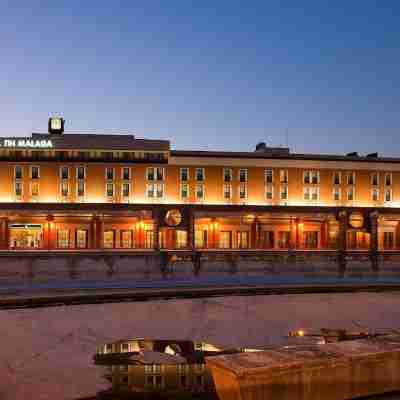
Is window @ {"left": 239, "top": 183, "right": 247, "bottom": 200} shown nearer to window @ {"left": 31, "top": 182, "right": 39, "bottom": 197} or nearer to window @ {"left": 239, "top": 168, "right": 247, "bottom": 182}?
window @ {"left": 239, "top": 168, "right": 247, "bottom": 182}

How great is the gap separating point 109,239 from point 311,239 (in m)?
23.3

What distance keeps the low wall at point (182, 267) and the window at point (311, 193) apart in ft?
83.6

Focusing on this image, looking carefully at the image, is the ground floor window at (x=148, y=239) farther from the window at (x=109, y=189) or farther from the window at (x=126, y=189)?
the window at (x=109, y=189)

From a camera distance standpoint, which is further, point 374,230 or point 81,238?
point 81,238

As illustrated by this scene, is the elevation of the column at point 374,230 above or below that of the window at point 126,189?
below

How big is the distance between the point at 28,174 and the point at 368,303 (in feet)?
142

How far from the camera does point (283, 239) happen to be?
1959 inches

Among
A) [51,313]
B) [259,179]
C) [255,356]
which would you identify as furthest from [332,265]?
[259,179]

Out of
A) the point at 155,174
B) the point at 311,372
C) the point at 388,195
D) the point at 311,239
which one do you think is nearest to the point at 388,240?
the point at 388,195

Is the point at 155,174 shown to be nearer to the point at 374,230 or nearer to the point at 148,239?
the point at 148,239

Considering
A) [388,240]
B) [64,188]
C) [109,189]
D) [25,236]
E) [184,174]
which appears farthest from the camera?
[184,174]

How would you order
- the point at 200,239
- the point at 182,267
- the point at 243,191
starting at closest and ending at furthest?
the point at 182,267 < the point at 200,239 < the point at 243,191

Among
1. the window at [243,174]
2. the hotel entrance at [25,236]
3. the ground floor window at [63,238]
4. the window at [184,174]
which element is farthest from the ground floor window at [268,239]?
the hotel entrance at [25,236]

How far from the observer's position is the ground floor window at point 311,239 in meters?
49.3
